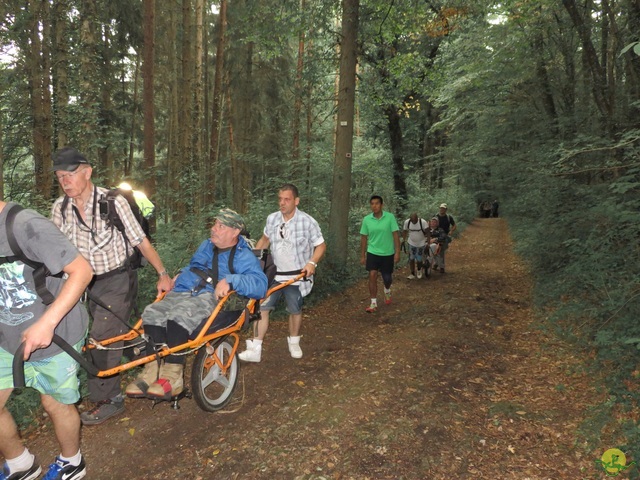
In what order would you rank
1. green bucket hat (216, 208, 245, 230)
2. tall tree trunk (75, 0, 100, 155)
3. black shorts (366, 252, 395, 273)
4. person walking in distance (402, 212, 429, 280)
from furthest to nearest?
person walking in distance (402, 212, 429, 280) → tall tree trunk (75, 0, 100, 155) → black shorts (366, 252, 395, 273) → green bucket hat (216, 208, 245, 230)

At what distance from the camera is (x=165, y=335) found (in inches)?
131

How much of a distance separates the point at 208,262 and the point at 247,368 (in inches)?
67.9

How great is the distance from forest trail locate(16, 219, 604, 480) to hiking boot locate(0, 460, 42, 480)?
16.2 inches

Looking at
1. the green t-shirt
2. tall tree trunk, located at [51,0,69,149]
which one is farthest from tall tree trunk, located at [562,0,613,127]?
tall tree trunk, located at [51,0,69,149]

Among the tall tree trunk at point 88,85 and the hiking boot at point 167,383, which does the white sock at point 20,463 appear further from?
the tall tree trunk at point 88,85

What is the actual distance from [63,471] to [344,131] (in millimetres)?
7884

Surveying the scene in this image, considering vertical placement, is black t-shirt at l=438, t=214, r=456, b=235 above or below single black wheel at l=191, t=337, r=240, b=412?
above

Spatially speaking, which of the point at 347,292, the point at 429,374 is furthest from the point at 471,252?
the point at 429,374

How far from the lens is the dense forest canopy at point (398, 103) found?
625cm

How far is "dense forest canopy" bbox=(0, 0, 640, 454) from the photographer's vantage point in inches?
246

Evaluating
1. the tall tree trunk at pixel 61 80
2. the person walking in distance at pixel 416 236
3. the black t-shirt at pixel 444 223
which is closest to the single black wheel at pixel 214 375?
the tall tree trunk at pixel 61 80

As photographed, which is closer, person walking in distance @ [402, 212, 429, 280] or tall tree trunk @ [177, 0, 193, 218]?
person walking in distance @ [402, 212, 429, 280]

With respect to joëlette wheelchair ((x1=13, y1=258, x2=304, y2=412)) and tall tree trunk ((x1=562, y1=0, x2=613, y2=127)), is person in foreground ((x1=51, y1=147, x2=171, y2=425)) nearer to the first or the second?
joëlette wheelchair ((x1=13, y1=258, x2=304, y2=412))

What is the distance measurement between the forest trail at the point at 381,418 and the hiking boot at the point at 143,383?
25.1 inches
